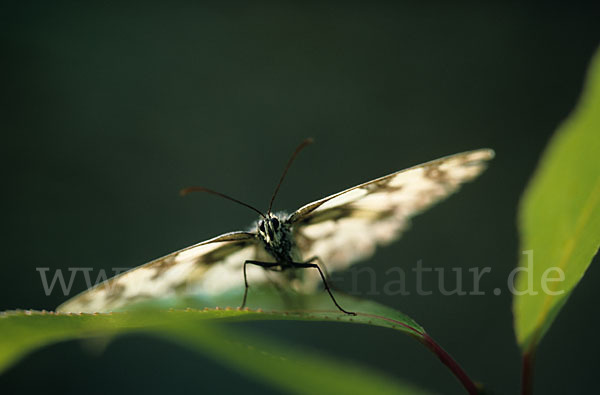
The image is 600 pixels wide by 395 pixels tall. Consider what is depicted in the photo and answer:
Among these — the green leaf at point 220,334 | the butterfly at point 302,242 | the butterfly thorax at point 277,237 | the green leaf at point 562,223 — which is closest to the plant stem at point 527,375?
the green leaf at point 562,223

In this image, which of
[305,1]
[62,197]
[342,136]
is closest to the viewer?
[62,197]

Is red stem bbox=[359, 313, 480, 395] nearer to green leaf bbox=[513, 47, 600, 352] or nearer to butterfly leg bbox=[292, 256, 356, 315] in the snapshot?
green leaf bbox=[513, 47, 600, 352]

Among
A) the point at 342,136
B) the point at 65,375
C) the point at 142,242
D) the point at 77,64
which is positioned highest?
the point at 77,64

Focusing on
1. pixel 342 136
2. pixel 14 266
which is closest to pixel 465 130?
pixel 342 136

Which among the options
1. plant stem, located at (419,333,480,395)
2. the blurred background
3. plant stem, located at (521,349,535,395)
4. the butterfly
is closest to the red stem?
plant stem, located at (419,333,480,395)

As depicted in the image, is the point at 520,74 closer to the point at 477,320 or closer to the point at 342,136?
the point at 342,136

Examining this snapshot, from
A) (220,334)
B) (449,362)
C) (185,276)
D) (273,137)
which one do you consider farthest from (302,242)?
(273,137)

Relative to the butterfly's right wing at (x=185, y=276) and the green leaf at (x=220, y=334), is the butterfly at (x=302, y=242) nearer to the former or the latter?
the butterfly's right wing at (x=185, y=276)
